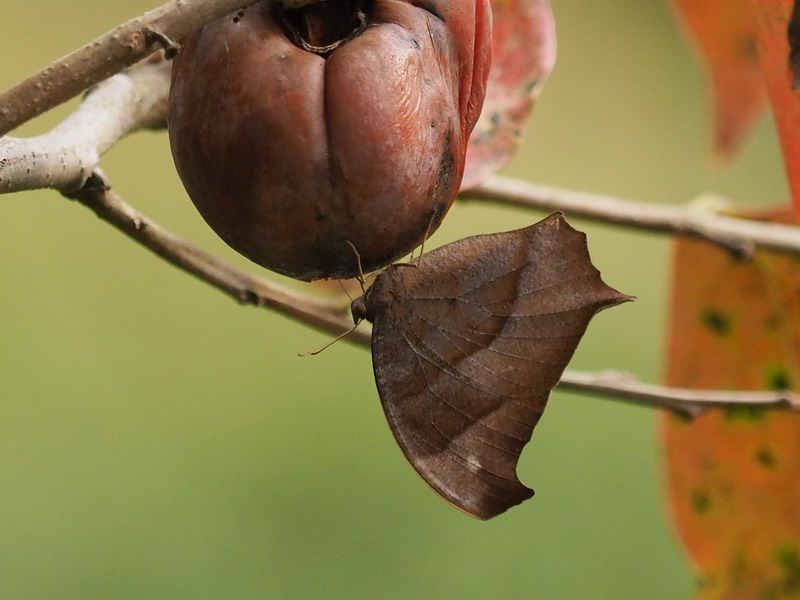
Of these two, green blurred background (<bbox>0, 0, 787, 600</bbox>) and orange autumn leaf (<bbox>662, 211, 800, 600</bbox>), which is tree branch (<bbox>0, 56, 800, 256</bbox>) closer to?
orange autumn leaf (<bbox>662, 211, 800, 600</bbox>)

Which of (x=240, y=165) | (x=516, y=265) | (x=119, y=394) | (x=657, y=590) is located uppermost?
(x=240, y=165)

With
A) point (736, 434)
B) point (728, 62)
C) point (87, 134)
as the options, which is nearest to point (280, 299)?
point (87, 134)

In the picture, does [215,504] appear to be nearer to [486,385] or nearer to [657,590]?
[657,590]

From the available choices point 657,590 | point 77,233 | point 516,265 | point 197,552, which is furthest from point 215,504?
point 516,265

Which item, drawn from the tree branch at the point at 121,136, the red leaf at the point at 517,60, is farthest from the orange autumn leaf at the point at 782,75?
the tree branch at the point at 121,136

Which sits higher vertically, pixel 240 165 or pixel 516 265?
pixel 240 165

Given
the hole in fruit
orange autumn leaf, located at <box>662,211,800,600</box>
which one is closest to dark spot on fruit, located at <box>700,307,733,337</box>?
orange autumn leaf, located at <box>662,211,800,600</box>

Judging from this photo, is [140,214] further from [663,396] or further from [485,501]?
[663,396]
